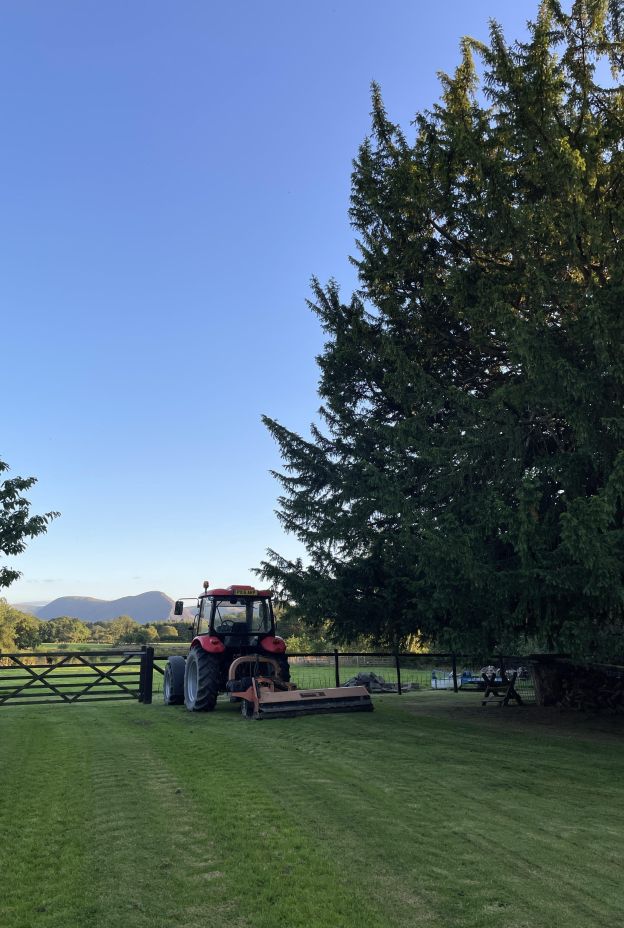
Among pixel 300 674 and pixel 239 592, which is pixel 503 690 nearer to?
pixel 239 592

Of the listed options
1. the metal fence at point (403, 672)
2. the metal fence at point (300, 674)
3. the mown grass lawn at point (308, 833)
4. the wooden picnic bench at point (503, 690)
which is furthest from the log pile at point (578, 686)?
the mown grass lawn at point (308, 833)

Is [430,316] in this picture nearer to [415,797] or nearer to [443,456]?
[443,456]

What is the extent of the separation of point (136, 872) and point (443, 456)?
8.42 m

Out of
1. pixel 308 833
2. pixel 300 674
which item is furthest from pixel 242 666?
pixel 300 674

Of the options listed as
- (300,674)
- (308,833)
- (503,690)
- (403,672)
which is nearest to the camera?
(308,833)

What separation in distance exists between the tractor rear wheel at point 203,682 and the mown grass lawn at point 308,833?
3.49 m

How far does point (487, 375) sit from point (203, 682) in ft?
29.3

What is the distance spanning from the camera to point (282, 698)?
11.5m

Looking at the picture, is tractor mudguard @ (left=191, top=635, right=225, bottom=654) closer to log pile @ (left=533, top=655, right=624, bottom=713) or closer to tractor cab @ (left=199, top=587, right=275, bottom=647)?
tractor cab @ (left=199, top=587, right=275, bottom=647)

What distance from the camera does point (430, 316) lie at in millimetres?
13031

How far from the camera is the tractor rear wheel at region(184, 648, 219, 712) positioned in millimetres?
12789

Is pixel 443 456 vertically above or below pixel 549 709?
above

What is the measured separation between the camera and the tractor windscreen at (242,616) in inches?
540

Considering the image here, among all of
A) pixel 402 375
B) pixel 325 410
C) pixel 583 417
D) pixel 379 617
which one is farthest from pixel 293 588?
pixel 583 417
